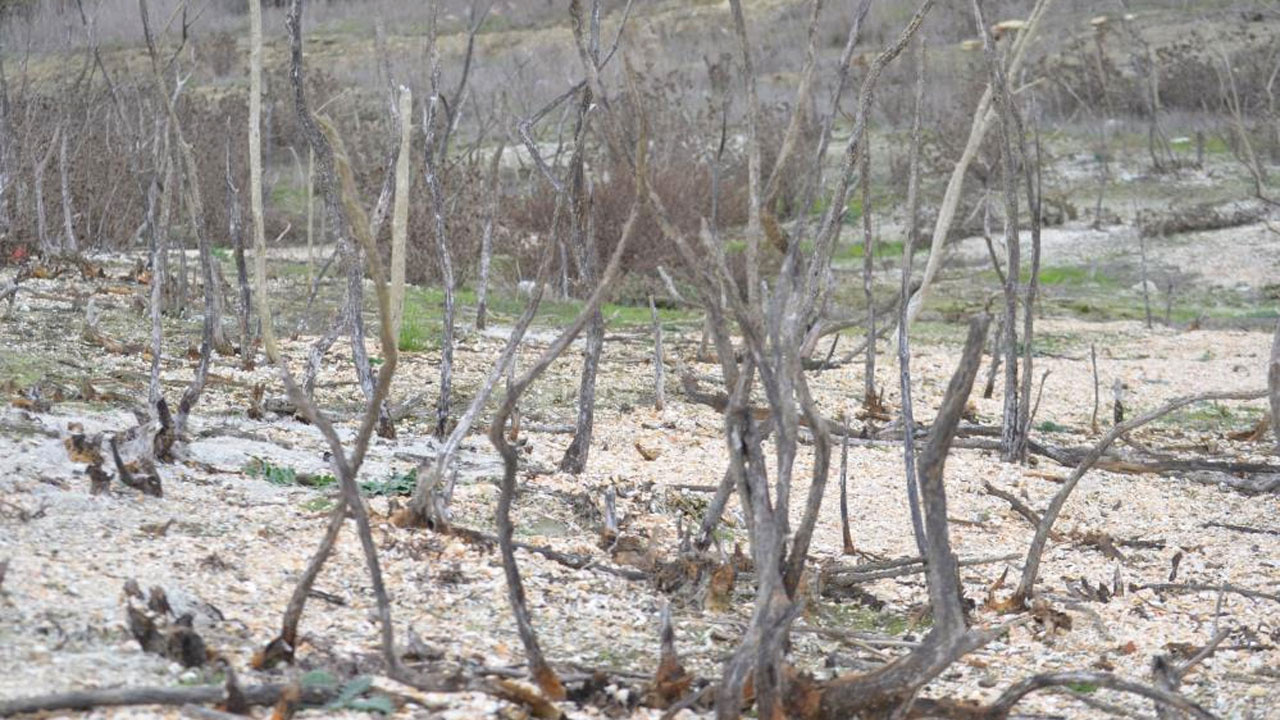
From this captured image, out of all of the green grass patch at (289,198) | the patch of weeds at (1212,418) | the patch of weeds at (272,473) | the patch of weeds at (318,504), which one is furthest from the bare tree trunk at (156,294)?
the green grass patch at (289,198)

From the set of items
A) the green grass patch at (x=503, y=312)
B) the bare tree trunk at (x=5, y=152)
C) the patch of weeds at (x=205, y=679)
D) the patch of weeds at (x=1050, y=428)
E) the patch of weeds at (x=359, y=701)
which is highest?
the bare tree trunk at (x=5, y=152)

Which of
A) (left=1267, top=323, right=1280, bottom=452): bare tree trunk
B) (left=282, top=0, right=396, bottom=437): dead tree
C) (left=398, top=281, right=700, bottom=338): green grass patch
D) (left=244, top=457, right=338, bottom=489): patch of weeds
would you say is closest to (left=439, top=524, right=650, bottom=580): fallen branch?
(left=244, top=457, right=338, bottom=489): patch of weeds

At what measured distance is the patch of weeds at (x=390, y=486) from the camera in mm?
4051

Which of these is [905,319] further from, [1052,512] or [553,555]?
[553,555]

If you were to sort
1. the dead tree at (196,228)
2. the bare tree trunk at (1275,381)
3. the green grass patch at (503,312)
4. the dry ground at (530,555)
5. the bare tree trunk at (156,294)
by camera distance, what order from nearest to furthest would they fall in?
the dry ground at (530,555)
the bare tree trunk at (1275,381)
the dead tree at (196,228)
the bare tree trunk at (156,294)
the green grass patch at (503,312)

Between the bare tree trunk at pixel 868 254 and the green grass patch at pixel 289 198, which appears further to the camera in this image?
the green grass patch at pixel 289 198

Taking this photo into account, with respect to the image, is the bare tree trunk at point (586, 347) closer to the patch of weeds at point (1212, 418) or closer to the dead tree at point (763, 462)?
the dead tree at point (763, 462)

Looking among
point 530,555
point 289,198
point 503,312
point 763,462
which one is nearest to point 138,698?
point 763,462

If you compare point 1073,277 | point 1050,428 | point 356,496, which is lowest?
point 1073,277

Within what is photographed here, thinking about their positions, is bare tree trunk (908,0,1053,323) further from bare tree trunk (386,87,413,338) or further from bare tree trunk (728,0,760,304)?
bare tree trunk (728,0,760,304)

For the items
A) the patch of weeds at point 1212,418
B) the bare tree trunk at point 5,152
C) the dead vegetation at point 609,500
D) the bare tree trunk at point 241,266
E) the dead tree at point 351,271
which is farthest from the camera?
the bare tree trunk at point 5,152

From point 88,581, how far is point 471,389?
3531 millimetres

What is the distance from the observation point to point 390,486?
412cm

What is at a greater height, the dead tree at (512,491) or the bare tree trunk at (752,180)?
the bare tree trunk at (752,180)
